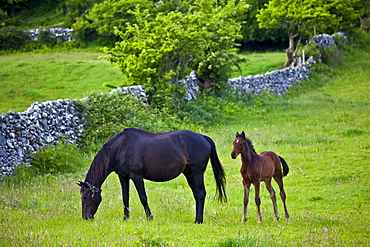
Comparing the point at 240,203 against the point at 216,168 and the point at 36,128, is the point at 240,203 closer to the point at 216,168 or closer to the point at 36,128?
the point at 216,168

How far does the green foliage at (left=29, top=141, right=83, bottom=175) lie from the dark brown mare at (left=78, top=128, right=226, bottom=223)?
4.60 meters

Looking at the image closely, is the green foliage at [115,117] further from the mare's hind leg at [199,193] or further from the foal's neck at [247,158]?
the foal's neck at [247,158]

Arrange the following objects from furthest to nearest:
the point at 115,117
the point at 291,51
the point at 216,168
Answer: the point at 291,51
the point at 115,117
the point at 216,168

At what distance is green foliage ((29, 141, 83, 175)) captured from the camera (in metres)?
11.9

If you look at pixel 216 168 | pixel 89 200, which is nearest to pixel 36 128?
pixel 89 200

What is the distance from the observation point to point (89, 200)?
7598mm

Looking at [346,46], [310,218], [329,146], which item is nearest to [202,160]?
[310,218]

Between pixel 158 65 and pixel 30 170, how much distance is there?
8.92 meters

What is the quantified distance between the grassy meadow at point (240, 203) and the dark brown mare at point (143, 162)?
428 mm

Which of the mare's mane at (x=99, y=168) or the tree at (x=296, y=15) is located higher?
the tree at (x=296, y=15)

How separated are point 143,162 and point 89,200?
1178 millimetres

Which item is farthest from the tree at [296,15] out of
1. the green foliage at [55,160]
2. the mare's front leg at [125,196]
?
the mare's front leg at [125,196]

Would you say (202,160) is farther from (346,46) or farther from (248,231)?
(346,46)

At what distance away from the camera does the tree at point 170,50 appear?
60.8 ft
